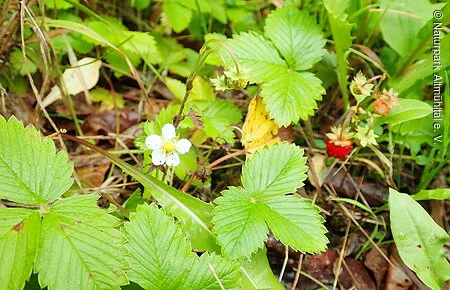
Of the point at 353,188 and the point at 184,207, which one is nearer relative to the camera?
the point at 184,207

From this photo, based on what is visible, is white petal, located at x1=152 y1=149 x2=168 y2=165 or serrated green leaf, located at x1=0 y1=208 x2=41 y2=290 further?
white petal, located at x1=152 y1=149 x2=168 y2=165

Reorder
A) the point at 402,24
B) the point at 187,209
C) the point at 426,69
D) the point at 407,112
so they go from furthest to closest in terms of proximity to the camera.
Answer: the point at 402,24, the point at 426,69, the point at 407,112, the point at 187,209

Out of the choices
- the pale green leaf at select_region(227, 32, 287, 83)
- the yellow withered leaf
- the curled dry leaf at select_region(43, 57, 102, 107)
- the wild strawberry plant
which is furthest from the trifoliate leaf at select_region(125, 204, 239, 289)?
the curled dry leaf at select_region(43, 57, 102, 107)

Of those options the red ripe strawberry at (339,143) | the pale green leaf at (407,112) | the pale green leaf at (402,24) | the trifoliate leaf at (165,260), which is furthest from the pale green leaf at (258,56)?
the trifoliate leaf at (165,260)

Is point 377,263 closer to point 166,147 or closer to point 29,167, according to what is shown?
point 166,147

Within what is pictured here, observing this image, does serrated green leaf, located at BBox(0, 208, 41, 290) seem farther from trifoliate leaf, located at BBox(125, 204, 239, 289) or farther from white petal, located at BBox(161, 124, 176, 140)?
white petal, located at BBox(161, 124, 176, 140)

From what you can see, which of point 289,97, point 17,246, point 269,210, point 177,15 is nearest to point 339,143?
point 289,97
